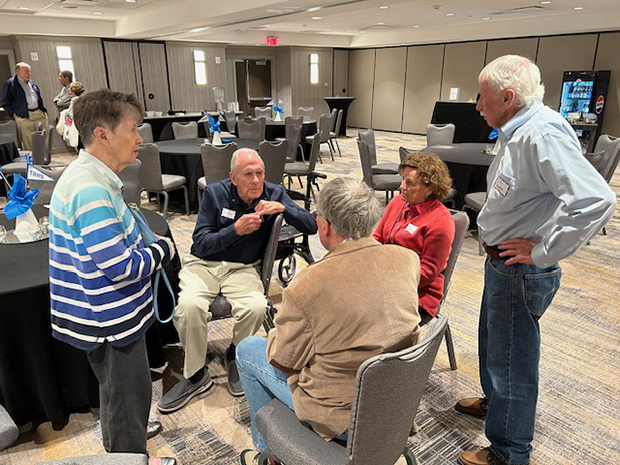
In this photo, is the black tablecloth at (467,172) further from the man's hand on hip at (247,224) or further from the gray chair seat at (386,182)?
the man's hand on hip at (247,224)

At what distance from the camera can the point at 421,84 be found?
13.9 meters

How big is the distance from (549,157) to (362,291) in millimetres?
764

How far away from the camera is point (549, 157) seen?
56.7 inches

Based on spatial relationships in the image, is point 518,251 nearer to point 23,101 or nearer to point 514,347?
point 514,347

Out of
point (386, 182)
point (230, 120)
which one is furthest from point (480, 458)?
point (230, 120)

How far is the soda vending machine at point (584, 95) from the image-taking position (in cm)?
1013

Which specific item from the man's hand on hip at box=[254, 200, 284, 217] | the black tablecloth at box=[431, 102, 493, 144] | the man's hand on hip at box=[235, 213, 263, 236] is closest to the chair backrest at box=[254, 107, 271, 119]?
the black tablecloth at box=[431, 102, 493, 144]

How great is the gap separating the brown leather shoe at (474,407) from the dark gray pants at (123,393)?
5.00ft

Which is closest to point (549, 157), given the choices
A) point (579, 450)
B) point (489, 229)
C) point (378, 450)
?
point (489, 229)

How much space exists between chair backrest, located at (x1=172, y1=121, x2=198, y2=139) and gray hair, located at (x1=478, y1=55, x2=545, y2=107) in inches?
249

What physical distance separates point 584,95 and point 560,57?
4.22ft

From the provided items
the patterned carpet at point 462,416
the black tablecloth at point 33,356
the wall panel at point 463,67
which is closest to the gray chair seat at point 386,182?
the patterned carpet at point 462,416

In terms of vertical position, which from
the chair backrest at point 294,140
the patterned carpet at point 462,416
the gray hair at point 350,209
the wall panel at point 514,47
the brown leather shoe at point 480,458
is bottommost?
the patterned carpet at point 462,416

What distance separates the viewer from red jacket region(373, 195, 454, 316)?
7.15 feet
